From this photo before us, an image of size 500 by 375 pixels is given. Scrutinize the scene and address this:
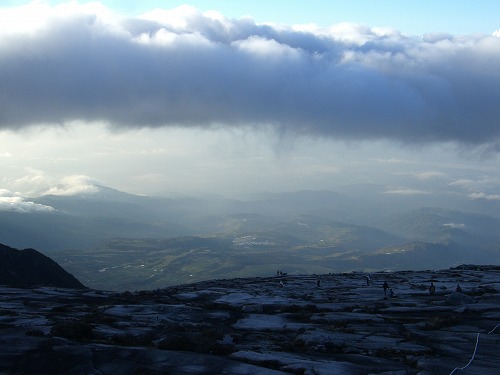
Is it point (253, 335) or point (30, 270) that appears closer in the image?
point (253, 335)

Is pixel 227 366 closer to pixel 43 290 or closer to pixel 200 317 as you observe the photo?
pixel 200 317

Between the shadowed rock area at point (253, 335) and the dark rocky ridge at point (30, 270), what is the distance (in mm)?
45563

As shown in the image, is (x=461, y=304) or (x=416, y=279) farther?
(x=416, y=279)

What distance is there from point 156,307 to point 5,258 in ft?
243

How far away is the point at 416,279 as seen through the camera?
8744cm

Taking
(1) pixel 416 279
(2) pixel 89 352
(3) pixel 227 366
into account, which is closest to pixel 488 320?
(3) pixel 227 366

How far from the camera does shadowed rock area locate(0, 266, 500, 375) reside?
27922 mm

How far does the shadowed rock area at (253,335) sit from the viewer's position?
27.9 meters

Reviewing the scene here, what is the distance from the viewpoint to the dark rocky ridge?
106m

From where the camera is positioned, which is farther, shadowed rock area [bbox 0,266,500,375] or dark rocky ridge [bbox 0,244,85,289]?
→ dark rocky ridge [bbox 0,244,85,289]

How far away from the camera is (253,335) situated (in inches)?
1505

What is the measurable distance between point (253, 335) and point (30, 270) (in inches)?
3467

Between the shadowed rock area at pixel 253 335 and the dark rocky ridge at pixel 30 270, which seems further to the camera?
the dark rocky ridge at pixel 30 270

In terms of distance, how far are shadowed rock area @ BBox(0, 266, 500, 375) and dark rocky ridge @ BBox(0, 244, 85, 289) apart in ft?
149
